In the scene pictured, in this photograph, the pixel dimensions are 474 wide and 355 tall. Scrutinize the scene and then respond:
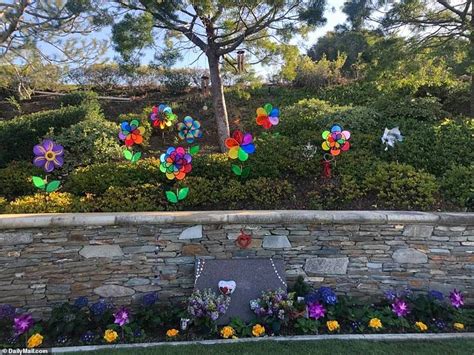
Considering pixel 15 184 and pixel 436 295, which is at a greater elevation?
pixel 15 184

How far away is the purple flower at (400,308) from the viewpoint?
3.25 meters

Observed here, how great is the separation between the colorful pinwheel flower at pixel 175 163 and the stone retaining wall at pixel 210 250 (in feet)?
2.62

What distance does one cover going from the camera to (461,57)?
4996 mm

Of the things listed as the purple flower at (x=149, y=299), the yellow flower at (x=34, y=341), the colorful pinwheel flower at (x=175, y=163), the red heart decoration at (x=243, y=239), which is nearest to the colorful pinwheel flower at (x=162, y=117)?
the colorful pinwheel flower at (x=175, y=163)

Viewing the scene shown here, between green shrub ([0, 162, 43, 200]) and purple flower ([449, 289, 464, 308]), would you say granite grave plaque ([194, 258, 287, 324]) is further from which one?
green shrub ([0, 162, 43, 200])

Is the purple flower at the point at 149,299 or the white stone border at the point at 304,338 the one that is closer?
the white stone border at the point at 304,338

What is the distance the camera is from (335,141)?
4.25 metres

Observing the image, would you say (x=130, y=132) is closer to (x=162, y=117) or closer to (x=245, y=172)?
(x=162, y=117)

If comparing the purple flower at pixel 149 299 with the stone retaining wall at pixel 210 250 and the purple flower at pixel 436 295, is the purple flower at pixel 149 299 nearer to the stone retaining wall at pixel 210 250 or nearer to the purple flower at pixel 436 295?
the stone retaining wall at pixel 210 250

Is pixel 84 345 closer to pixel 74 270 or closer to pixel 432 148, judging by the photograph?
pixel 74 270

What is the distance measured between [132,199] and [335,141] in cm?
236

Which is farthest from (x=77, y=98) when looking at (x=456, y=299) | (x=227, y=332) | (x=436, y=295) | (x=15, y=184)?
(x=456, y=299)

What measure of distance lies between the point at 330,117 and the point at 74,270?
4.10 m

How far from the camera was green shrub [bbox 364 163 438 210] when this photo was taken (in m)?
3.81
